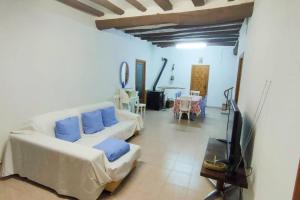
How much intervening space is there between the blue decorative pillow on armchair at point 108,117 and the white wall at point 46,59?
0.54 meters

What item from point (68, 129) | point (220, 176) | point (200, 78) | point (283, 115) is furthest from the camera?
point (200, 78)

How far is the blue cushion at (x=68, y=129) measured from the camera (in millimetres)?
2617

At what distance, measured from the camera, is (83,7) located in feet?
10.8

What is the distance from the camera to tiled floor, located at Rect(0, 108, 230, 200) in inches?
82.6

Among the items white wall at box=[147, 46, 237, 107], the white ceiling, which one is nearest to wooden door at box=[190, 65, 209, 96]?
white wall at box=[147, 46, 237, 107]

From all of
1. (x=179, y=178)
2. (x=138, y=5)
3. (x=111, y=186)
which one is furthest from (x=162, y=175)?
(x=138, y=5)

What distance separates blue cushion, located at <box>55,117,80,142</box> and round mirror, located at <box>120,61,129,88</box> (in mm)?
2470

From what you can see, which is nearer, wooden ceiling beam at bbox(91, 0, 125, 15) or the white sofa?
the white sofa

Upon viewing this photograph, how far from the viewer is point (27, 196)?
6.58ft

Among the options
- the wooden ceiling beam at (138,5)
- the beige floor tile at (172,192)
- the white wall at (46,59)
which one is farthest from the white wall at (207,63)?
the beige floor tile at (172,192)

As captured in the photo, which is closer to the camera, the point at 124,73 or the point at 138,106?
the point at 124,73

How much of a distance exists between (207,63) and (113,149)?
6.86 meters

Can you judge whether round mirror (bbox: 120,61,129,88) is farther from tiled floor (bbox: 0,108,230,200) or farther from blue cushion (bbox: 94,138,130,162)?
blue cushion (bbox: 94,138,130,162)

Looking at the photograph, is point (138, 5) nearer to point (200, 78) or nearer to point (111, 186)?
point (111, 186)
